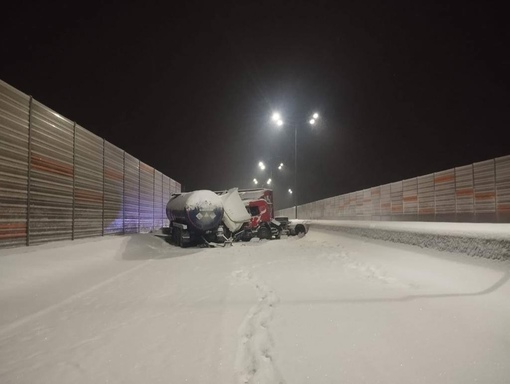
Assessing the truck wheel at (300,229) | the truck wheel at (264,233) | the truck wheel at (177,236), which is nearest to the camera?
the truck wheel at (177,236)

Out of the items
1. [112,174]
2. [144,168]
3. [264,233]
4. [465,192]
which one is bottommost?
[264,233]

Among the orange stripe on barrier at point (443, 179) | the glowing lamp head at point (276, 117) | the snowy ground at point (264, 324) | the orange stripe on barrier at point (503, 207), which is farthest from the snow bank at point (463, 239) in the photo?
the glowing lamp head at point (276, 117)

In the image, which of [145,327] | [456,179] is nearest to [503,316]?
[145,327]

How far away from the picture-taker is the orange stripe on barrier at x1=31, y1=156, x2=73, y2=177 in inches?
364

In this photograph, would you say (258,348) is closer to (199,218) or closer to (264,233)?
(199,218)

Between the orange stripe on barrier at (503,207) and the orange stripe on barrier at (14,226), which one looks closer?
the orange stripe on barrier at (14,226)

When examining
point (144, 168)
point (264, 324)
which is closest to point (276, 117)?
point (144, 168)

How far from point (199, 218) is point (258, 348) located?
11609mm

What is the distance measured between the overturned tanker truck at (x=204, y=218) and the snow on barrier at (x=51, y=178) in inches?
112

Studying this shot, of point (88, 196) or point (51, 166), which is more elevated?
point (51, 166)

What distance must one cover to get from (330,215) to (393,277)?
107 ft

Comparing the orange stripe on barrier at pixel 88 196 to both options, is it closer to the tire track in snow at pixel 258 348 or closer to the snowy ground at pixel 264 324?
the snowy ground at pixel 264 324

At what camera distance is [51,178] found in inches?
393

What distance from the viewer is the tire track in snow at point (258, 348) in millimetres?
3260
